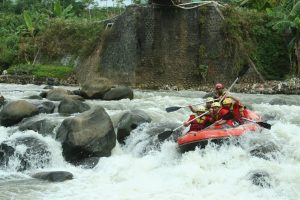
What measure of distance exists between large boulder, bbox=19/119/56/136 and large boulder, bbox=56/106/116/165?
0.87 m

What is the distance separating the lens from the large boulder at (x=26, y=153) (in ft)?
31.6

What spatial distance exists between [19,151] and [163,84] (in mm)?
14034

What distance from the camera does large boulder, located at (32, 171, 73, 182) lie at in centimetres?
855

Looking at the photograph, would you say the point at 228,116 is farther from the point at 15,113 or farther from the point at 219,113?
the point at 15,113

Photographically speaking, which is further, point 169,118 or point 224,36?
point 224,36

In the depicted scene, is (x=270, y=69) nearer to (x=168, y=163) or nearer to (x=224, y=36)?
(x=224, y=36)

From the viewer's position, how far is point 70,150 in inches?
382

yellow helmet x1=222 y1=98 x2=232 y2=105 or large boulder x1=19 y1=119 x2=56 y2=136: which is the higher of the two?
yellow helmet x1=222 y1=98 x2=232 y2=105

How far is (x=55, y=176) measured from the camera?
8.59 meters

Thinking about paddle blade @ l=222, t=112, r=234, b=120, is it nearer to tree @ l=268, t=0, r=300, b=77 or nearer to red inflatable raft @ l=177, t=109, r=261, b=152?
red inflatable raft @ l=177, t=109, r=261, b=152

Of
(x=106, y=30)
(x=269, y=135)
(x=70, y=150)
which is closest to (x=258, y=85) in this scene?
(x=106, y=30)

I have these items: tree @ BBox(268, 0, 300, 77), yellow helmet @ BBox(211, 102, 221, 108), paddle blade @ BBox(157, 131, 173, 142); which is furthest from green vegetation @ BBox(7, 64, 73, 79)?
yellow helmet @ BBox(211, 102, 221, 108)

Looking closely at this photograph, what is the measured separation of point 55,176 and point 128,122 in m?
2.68

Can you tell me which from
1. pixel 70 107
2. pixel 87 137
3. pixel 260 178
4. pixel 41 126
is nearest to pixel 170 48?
pixel 70 107
